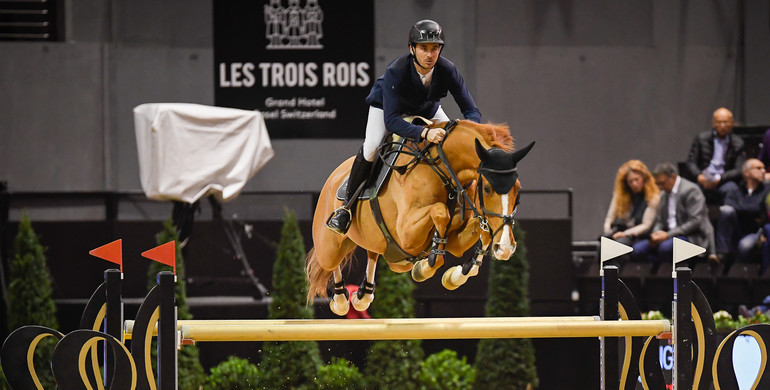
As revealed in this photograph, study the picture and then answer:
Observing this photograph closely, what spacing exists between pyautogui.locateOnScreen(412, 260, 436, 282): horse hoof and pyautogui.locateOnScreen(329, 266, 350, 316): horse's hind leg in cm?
70

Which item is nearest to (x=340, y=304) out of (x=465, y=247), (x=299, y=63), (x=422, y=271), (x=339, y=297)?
(x=339, y=297)

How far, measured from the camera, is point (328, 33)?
10.5 metres

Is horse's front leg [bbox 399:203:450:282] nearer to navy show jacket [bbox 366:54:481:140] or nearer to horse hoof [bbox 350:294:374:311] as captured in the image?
navy show jacket [bbox 366:54:481:140]

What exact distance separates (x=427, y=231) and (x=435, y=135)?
16.1 inches

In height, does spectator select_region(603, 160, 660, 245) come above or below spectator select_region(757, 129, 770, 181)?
below

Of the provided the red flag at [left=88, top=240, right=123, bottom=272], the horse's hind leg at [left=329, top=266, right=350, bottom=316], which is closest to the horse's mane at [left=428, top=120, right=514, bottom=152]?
the horse's hind leg at [left=329, top=266, right=350, bottom=316]

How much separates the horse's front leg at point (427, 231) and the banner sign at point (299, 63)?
20.5ft

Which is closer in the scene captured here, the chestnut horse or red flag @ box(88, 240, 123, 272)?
the chestnut horse

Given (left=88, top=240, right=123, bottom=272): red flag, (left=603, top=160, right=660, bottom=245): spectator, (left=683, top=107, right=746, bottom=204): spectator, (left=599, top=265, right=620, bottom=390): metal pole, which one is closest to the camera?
(left=88, top=240, right=123, bottom=272): red flag

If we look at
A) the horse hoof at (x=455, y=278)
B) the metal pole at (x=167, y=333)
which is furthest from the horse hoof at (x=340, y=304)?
the metal pole at (x=167, y=333)

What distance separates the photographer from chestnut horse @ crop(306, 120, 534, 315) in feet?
12.8

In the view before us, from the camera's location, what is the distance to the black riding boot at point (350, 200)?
4.44 m

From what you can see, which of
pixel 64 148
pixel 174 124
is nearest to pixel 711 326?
pixel 174 124

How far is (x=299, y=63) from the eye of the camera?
34.5 ft
